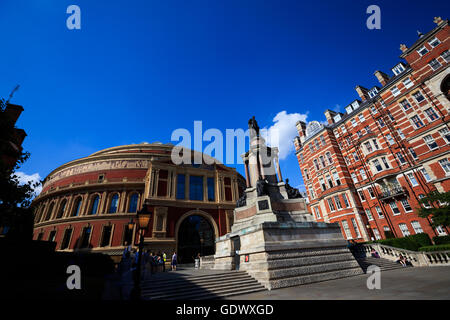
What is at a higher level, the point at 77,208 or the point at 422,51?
the point at 422,51

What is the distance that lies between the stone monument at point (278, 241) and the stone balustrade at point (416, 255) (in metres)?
7.30

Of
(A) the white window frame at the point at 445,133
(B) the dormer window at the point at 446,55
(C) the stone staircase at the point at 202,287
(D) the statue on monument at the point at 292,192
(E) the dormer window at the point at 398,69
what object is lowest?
(C) the stone staircase at the point at 202,287

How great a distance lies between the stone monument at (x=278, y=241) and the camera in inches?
346

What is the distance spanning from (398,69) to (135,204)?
151 ft

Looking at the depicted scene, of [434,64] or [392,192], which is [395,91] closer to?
[434,64]

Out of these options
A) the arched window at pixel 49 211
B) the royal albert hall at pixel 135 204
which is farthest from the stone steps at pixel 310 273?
the arched window at pixel 49 211

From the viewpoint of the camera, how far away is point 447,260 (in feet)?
40.9

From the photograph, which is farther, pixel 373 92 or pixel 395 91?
pixel 373 92

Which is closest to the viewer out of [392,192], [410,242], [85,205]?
[410,242]

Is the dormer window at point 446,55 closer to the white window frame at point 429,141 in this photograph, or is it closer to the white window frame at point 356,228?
the white window frame at point 429,141

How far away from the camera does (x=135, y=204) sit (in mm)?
30266

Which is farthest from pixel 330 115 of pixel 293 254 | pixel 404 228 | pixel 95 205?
pixel 95 205
